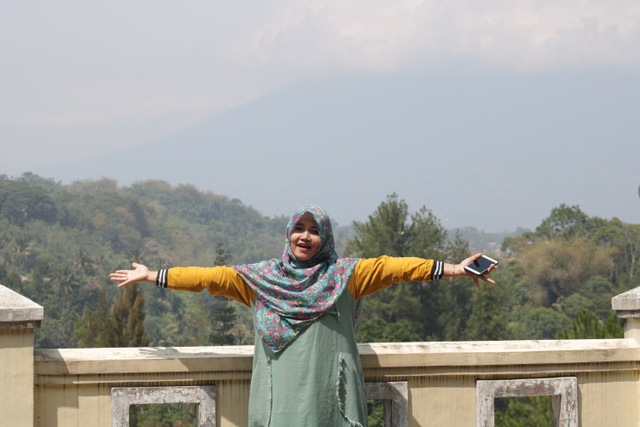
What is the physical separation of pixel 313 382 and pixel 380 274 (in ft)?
2.06

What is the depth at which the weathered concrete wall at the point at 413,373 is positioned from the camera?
368 cm

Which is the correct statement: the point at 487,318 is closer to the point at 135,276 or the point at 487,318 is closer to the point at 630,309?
the point at 630,309

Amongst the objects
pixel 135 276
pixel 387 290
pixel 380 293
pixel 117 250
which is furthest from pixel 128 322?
pixel 117 250

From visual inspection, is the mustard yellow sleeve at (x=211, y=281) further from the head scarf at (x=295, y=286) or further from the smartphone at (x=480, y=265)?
the smartphone at (x=480, y=265)

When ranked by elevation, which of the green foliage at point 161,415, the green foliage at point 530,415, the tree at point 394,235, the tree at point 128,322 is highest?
the tree at point 394,235

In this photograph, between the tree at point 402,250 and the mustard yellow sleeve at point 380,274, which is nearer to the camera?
the mustard yellow sleeve at point 380,274

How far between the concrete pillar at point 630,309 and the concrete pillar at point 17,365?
3.39 m

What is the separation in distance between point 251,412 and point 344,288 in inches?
30.3

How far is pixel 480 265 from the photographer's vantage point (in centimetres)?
328

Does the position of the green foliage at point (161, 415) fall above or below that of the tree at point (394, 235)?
below

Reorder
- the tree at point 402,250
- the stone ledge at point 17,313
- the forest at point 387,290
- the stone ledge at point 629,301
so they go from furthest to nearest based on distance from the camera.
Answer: the tree at point 402,250 < the forest at point 387,290 < the stone ledge at point 629,301 < the stone ledge at point 17,313

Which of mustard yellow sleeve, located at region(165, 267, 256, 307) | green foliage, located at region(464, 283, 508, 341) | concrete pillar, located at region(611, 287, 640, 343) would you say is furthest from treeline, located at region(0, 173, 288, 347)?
mustard yellow sleeve, located at region(165, 267, 256, 307)

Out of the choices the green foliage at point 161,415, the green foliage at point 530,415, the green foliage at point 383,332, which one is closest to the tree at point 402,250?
the green foliage at point 383,332

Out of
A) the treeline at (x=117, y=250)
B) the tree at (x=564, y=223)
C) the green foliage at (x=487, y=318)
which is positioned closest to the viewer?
the green foliage at (x=487, y=318)
